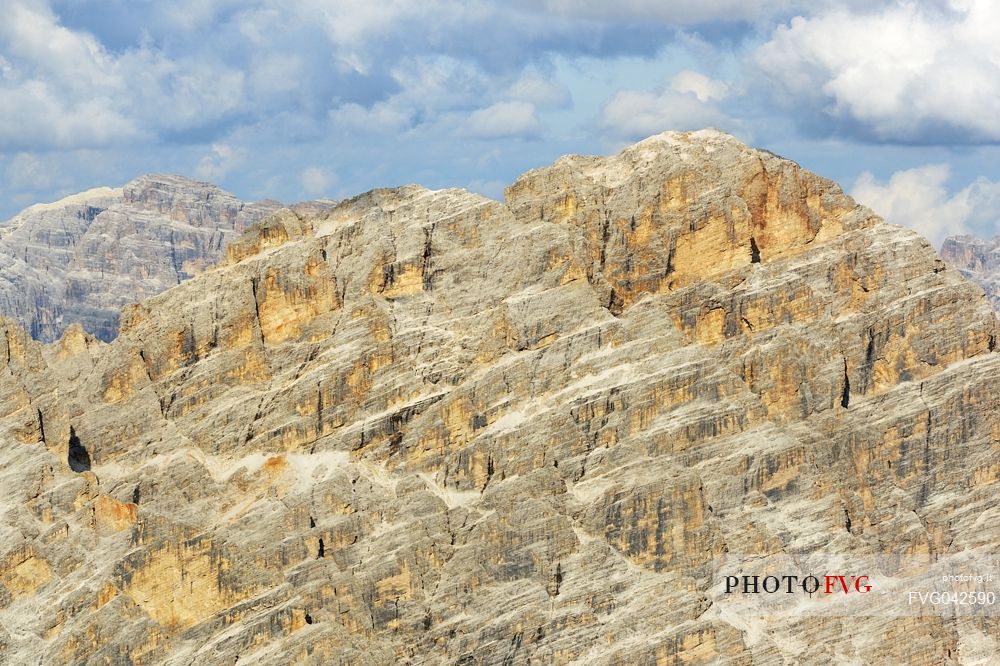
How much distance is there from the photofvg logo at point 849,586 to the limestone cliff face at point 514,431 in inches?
54.6

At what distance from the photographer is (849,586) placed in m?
130

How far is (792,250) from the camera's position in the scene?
142m

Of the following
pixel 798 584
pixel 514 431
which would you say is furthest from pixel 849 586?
pixel 514 431

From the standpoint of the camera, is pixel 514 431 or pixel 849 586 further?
pixel 514 431

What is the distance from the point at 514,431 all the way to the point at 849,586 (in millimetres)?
33766

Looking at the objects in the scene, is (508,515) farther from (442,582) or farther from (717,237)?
(717,237)

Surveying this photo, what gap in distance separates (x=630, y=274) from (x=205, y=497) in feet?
153

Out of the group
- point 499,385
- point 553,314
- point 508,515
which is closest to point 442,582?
point 508,515

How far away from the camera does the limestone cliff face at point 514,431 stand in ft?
414

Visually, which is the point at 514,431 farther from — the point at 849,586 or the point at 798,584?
the point at 849,586

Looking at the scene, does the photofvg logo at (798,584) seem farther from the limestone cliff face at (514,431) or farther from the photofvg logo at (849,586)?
the limestone cliff face at (514,431)

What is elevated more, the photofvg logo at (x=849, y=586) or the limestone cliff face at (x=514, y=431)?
the limestone cliff face at (x=514, y=431)

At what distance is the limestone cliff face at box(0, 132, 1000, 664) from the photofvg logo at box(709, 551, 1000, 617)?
1.39 m

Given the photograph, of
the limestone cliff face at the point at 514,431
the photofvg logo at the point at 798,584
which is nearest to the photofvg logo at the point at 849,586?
the photofvg logo at the point at 798,584
